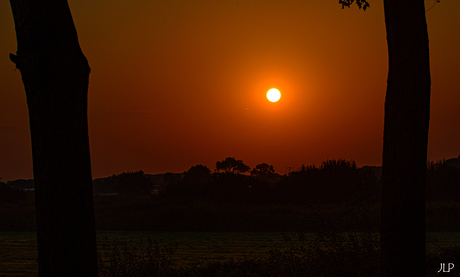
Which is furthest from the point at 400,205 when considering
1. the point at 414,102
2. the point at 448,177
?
the point at 448,177

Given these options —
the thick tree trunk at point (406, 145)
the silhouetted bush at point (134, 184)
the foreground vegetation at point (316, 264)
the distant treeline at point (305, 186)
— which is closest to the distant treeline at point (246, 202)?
the distant treeline at point (305, 186)

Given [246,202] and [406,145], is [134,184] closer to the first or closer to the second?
[246,202]

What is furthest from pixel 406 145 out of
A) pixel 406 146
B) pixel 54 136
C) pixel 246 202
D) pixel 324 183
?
pixel 324 183

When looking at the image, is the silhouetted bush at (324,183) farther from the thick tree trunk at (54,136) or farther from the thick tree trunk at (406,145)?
the thick tree trunk at (54,136)

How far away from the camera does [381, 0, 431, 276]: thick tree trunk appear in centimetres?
452

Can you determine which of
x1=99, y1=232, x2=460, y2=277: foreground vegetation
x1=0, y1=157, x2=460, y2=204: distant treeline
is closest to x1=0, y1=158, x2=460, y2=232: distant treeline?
x1=0, y1=157, x2=460, y2=204: distant treeline

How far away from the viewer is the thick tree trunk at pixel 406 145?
4.52m

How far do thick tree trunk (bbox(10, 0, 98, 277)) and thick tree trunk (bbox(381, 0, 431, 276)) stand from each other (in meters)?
3.40

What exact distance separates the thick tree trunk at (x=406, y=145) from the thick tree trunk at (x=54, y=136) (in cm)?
340

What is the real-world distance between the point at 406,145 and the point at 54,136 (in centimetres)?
375

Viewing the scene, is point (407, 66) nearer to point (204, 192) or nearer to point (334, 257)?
point (334, 257)

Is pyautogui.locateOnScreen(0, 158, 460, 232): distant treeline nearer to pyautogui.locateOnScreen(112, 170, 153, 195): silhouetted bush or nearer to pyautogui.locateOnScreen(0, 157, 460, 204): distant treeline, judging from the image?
pyautogui.locateOnScreen(0, 157, 460, 204): distant treeline

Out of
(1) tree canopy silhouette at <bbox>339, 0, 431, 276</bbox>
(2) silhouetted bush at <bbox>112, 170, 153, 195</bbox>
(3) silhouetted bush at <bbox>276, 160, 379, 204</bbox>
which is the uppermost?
(1) tree canopy silhouette at <bbox>339, 0, 431, 276</bbox>

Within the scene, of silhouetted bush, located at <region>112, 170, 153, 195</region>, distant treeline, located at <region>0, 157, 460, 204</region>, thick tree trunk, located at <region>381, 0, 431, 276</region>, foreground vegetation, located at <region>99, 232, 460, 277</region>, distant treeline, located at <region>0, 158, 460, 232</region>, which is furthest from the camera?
silhouetted bush, located at <region>112, 170, 153, 195</region>
